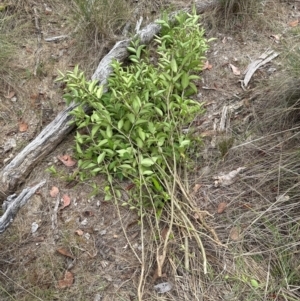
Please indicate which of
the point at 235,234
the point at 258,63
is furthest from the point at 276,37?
the point at 235,234

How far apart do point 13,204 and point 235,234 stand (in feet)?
4.55

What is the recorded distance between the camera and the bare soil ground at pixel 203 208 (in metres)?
2.34

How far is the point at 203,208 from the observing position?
2588 millimetres

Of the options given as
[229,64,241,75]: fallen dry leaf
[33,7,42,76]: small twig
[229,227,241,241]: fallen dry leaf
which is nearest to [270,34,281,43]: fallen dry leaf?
[229,64,241,75]: fallen dry leaf

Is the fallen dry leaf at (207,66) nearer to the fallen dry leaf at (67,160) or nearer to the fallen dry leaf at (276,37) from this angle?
the fallen dry leaf at (276,37)

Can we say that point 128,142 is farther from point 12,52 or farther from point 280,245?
point 12,52

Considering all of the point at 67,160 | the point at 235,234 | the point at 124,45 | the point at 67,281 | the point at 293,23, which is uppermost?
the point at 124,45

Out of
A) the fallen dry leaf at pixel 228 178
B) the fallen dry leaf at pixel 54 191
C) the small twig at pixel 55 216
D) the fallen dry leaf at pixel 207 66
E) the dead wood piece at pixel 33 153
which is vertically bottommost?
the fallen dry leaf at pixel 228 178

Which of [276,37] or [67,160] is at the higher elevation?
[67,160]

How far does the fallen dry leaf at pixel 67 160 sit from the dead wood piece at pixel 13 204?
0.62ft

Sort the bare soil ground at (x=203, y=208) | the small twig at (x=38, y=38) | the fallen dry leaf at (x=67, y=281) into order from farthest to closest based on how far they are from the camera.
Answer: the small twig at (x=38, y=38) < the fallen dry leaf at (x=67, y=281) < the bare soil ground at (x=203, y=208)

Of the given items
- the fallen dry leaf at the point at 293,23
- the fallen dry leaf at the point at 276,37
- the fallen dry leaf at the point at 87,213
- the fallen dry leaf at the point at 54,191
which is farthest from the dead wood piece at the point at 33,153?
the fallen dry leaf at the point at 293,23

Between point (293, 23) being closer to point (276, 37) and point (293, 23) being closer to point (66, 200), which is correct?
point (276, 37)

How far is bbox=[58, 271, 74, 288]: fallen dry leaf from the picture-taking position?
2.45 m
